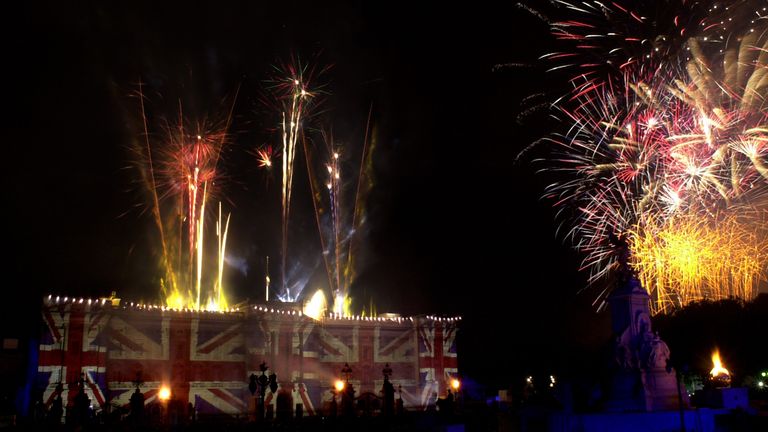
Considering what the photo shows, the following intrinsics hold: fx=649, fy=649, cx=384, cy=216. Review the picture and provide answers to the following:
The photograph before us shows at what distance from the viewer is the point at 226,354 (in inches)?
1556

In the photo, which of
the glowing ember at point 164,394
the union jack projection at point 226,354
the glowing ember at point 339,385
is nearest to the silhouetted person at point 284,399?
the union jack projection at point 226,354

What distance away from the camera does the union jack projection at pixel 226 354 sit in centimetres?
3503

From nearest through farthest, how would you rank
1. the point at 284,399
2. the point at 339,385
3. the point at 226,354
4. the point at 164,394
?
the point at 164,394 < the point at 226,354 < the point at 284,399 < the point at 339,385

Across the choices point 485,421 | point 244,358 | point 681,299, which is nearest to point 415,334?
point 244,358

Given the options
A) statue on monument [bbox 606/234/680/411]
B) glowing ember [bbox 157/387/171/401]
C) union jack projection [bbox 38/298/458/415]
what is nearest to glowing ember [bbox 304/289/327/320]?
union jack projection [bbox 38/298/458/415]

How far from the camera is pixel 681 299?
32.4 metres

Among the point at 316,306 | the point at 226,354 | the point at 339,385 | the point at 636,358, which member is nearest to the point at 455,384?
the point at 339,385

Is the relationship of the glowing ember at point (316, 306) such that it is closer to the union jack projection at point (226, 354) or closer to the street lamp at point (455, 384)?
the union jack projection at point (226, 354)

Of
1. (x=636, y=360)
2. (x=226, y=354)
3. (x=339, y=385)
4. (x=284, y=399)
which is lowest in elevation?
(x=284, y=399)

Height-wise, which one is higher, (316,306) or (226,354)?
→ (316,306)

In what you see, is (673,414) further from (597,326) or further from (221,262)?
(597,326)

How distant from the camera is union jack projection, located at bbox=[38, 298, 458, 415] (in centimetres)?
3503

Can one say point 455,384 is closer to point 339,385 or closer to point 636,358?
point 339,385

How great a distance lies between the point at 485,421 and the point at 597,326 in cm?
3868
